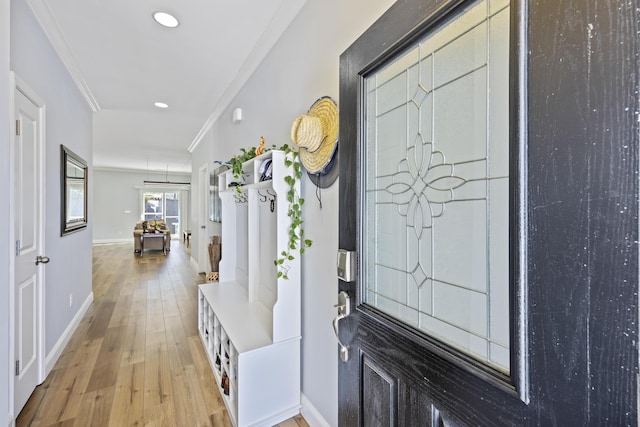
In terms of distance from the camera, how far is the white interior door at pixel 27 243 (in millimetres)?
1753

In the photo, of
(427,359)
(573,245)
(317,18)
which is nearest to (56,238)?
(317,18)

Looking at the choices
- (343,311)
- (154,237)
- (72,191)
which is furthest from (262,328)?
(154,237)

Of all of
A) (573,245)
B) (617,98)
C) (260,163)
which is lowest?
(573,245)

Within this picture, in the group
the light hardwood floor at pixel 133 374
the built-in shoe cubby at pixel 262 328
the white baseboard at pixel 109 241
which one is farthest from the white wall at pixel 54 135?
the white baseboard at pixel 109 241

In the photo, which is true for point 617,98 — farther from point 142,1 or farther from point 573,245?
point 142,1

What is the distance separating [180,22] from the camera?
6.98ft

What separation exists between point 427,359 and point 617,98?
24.0 inches

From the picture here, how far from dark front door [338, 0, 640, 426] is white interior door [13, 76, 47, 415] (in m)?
2.04

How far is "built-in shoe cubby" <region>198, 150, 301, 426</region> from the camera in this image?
64.5 inches

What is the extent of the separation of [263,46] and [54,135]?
1.92m

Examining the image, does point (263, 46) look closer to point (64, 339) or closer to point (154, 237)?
point (64, 339)

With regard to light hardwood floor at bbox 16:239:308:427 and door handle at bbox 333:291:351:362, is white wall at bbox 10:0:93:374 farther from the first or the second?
door handle at bbox 333:291:351:362

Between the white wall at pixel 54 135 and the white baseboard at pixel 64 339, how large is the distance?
0.13 feet

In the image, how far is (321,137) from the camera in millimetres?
1500
